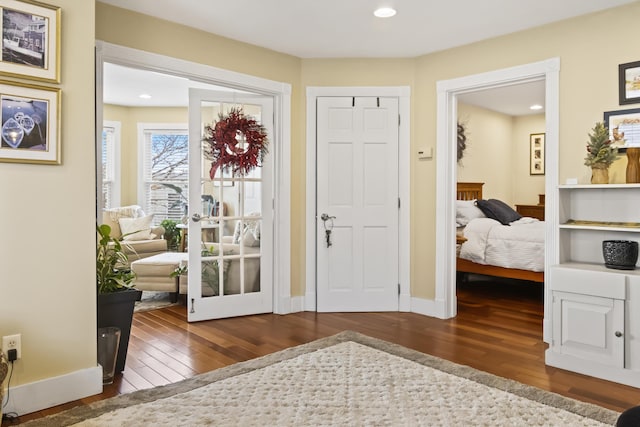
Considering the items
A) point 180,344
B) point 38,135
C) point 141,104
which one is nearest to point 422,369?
point 180,344

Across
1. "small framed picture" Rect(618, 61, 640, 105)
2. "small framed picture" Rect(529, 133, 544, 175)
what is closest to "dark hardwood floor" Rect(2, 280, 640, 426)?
"small framed picture" Rect(618, 61, 640, 105)

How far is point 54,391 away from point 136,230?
4.66 m

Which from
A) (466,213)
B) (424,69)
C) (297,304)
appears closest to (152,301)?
(297,304)

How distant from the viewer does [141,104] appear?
7387 mm

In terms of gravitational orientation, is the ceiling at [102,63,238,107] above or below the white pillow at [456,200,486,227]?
above

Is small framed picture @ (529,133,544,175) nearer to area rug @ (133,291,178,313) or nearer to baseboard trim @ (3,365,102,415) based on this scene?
area rug @ (133,291,178,313)

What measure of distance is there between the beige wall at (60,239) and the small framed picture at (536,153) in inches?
286

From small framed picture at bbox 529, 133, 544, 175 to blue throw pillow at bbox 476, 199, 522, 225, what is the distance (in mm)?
2283

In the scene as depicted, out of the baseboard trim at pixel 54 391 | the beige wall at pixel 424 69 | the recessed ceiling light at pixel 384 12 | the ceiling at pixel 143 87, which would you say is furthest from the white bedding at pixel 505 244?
the baseboard trim at pixel 54 391

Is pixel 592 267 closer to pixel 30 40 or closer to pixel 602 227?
pixel 602 227

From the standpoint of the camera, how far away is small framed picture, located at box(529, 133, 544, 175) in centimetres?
790

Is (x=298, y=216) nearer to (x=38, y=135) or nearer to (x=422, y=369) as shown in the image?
(x=422, y=369)

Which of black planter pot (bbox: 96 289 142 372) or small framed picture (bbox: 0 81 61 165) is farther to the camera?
black planter pot (bbox: 96 289 142 372)

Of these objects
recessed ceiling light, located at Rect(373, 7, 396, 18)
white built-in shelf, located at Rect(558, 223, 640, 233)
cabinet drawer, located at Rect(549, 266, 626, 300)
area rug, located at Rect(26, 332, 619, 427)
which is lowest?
area rug, located at Rect(26, 332, 619, 427)
